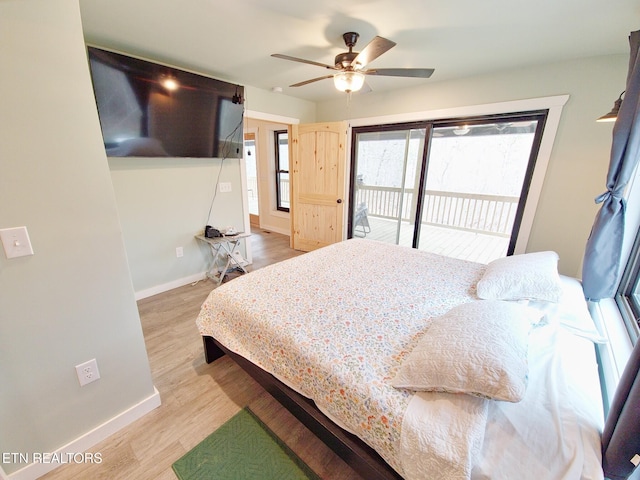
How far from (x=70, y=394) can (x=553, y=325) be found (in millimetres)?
2454

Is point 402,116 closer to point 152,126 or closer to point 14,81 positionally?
point 152,126

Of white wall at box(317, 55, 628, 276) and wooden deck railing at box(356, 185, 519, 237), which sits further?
wooden deck railing at box(356, 185, 519, 237)

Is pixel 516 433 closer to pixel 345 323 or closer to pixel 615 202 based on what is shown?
→ pixel 345 323

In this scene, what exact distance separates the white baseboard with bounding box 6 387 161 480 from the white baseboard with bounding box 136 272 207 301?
160cm

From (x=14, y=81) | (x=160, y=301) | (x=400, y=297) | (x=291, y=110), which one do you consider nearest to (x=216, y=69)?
(x=291, y=110)

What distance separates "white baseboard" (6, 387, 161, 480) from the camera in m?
1.19

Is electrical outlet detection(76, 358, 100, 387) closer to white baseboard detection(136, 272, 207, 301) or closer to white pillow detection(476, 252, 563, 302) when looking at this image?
white baseboard detection(136, 272, 207, 301)

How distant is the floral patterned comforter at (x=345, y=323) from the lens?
3.28 ft

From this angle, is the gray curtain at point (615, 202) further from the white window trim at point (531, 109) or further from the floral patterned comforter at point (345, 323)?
the white window trim at point (531, 109)

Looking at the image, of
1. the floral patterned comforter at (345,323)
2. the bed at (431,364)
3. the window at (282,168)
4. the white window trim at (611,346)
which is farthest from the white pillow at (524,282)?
the window at (282,168)

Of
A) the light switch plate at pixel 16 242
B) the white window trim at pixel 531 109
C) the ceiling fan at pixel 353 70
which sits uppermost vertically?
the ceiling fan at pixel 353 70

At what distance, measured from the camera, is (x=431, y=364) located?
3.10ft

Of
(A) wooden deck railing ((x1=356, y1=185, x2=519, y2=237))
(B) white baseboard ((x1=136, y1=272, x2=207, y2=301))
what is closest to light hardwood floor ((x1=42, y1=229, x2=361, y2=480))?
(B) white baseboard ((x1=136, y1=272, x2=207, y2=301))

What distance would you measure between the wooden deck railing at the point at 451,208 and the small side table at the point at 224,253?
197 cm
